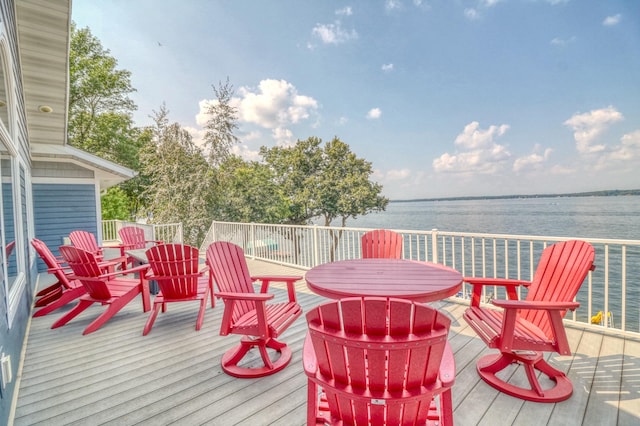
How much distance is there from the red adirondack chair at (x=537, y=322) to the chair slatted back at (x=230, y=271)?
1.90 meters

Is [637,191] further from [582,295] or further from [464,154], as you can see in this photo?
[464,154]

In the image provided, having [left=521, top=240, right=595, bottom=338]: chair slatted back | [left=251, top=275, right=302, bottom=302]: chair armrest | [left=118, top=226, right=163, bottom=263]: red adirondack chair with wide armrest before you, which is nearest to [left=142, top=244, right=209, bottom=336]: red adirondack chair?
[left=251, top=275, right=302, bottom=302]: chair armrest

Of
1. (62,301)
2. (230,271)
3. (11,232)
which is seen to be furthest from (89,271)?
(230,271)

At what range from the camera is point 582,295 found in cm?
1364

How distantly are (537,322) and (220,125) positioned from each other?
11555 millimetres

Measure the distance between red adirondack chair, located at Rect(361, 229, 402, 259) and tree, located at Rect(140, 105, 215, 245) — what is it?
9028 mm

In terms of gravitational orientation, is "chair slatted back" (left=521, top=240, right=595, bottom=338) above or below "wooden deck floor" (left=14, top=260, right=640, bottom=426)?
above

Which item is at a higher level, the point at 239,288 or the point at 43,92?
the point at 43,92

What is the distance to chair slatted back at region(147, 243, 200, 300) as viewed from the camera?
11.2ft

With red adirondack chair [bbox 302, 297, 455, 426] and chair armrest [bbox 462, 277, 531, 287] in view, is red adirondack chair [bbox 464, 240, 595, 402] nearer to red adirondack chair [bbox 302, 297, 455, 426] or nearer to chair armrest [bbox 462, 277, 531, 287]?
chair armrest [bbox 462, 277, 531, 287]

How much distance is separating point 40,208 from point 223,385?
695 centimetres

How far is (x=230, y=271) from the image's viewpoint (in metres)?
2.75

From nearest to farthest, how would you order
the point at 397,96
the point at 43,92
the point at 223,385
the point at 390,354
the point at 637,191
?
1. the point at 390,354
2. the point at 223,385
3. the point at 43,92
4. the point at 637,191
5. the point at 397,96

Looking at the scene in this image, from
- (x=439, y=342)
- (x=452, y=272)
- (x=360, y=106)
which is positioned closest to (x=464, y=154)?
(x=360, y=106)
